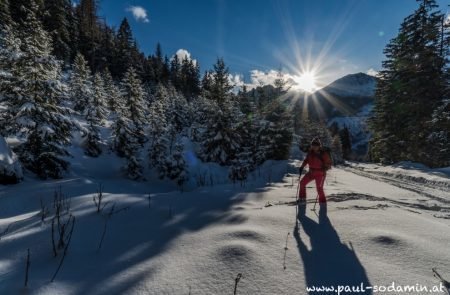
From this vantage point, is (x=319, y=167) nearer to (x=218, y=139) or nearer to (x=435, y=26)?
(x=218, y=139)

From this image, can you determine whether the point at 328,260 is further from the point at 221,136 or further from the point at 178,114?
the point at 178,114

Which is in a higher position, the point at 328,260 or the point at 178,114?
the point at 178,114

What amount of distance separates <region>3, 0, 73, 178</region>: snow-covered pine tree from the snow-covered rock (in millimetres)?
1574

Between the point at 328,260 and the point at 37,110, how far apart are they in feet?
43.6

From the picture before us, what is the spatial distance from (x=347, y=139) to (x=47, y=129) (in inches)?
3443

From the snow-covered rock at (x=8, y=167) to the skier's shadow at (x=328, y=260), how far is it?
11069 mm

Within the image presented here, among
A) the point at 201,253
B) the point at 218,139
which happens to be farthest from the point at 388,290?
the point at 218,139

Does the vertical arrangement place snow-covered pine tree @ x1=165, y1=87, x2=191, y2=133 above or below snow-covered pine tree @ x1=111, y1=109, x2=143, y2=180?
above

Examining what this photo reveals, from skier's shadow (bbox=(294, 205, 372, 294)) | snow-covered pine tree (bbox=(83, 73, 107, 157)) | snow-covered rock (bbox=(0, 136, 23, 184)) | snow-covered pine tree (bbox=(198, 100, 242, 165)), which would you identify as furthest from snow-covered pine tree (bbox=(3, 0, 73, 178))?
skier's shadow (bbox=(294, 205, 372, 294))

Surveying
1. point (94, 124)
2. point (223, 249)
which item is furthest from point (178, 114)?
point (223, 249)

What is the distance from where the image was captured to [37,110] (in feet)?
38.7

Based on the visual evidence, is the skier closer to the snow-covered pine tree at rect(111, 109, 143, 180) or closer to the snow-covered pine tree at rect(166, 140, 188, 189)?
the snow-covered pine tree at rect(166, 140, 188, 189)

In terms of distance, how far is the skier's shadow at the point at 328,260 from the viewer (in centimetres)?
263

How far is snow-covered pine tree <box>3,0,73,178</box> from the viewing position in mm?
11828
